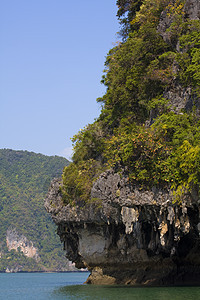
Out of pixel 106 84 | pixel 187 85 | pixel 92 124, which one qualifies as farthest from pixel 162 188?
pixel 106 84

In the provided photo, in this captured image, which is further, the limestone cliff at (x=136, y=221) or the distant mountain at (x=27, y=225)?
the distant mountain at (x=27, y=225)

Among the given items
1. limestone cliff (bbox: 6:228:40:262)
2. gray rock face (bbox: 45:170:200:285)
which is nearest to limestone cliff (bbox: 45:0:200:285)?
gray rock face (bbox: 45:170:200:285)

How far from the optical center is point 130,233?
23.1 m

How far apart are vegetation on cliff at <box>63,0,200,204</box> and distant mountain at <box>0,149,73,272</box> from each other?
7982 centimetres

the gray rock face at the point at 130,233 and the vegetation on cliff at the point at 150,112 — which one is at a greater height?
the vegetation on cliff at the point at 150,112

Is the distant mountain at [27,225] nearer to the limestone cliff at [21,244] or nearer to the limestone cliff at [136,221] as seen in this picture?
the limestone cliff at [21,244]

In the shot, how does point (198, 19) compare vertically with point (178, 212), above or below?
above

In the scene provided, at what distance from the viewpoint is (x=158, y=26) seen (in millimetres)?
25297

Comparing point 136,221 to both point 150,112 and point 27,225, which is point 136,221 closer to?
point 150,112

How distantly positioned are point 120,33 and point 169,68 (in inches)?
324

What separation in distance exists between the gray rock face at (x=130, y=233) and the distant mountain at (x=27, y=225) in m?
79.5

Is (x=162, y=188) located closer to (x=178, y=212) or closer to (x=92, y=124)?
(x=178, y=212)

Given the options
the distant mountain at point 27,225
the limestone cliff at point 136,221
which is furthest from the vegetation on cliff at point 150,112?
the distant mountain at point 27,225

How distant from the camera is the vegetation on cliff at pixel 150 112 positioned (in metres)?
20.6
